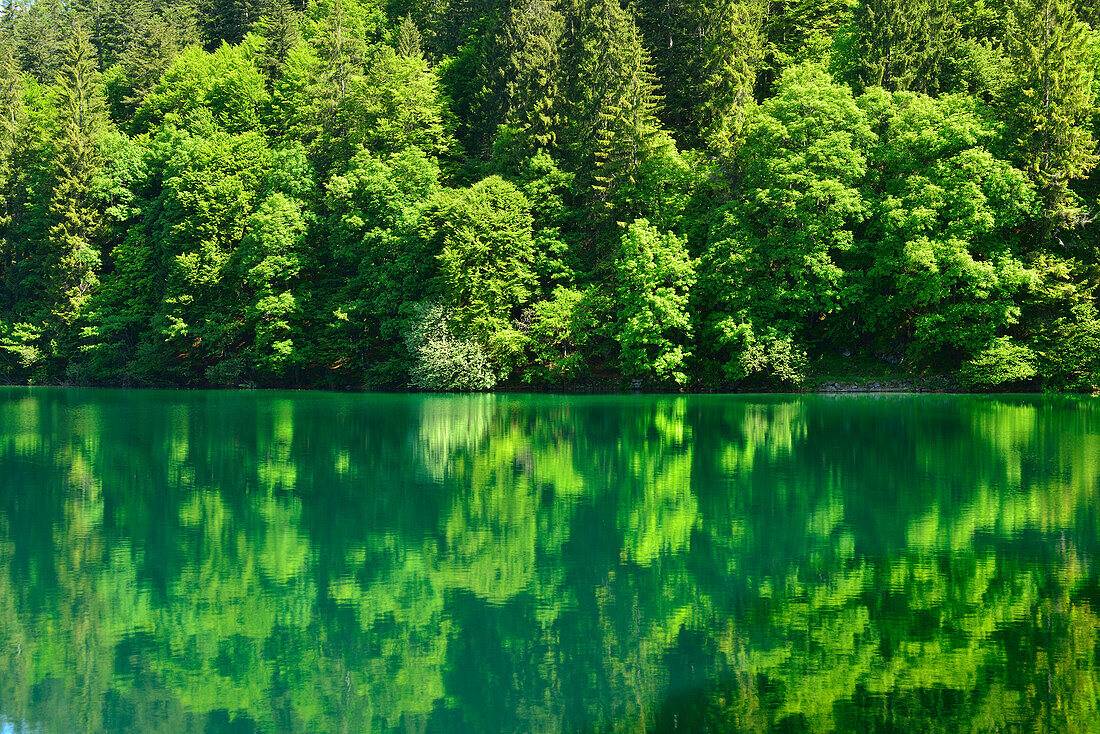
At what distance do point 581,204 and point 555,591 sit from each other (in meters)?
48.0

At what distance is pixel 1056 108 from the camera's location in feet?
145

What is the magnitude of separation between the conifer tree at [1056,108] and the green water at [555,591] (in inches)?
1052

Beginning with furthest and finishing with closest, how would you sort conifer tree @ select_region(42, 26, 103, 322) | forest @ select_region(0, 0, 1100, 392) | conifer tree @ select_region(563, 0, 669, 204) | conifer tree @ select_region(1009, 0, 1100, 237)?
conifer tree @ select_region(42, 26, 103, 322) → conifer tree @ select_region(563, 0, 669, 204) → forest @ select_region(0, 0, 1100, 392) → conifer tree @ select_region(1009, 0, 1100, 237)

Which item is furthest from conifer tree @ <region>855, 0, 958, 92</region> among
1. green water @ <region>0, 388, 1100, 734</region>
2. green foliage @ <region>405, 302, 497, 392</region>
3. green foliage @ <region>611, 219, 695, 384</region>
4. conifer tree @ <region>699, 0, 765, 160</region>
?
green water @ <region>0, 388, 1100, 734</region>

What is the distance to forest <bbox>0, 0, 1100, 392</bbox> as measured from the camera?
1780 inches

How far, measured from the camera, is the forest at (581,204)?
45.2 meters

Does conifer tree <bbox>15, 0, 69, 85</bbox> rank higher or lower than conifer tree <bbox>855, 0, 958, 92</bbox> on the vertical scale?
higher

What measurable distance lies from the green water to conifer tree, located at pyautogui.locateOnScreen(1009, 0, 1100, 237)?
26710 mm

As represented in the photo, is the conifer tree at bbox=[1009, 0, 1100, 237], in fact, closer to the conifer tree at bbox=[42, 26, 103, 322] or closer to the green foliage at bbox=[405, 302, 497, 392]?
the green foliage at bbox=[405, 302, 497, 392]

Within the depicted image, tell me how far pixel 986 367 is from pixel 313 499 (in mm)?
36454

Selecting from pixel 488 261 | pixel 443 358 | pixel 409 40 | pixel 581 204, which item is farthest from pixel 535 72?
pixel 443 358

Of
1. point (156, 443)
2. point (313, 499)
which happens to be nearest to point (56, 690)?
point (313, 499)

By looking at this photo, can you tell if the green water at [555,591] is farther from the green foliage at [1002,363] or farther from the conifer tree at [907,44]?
the conifer tree at [907,44]

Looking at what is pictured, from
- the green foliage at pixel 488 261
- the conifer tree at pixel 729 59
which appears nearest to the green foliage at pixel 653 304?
the green foliage at pixel 488 261
